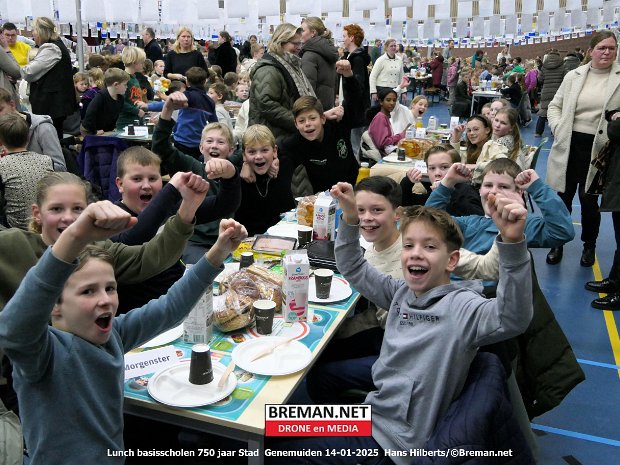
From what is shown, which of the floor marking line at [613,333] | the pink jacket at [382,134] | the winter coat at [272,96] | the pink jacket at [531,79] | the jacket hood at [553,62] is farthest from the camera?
the pink jacket at [531,79]

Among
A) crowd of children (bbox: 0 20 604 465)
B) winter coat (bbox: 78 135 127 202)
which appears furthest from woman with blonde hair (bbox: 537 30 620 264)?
winter coat (bbox: 78 135 127 202)

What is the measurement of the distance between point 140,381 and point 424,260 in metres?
1.10

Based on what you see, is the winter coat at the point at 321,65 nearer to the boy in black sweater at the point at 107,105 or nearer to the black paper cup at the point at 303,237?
the boy in black sweater at the point at 107,105

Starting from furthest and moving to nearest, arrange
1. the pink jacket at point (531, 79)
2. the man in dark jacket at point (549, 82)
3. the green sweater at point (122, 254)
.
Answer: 1. the pink jacket at point (531, 79)
2. the man in dark jacket at point (549, 82)
3. the green sweater at point (122, 254)

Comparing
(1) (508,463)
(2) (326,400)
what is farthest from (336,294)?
(1) (508,463)

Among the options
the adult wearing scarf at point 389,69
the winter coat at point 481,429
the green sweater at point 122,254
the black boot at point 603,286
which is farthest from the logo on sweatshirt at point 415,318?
the adult wearing scarf at point 389,69

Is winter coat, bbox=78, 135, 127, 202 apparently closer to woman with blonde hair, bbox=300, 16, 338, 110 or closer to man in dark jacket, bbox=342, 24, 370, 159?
woman with blonde hair, bbox=300, 16, 338, 110

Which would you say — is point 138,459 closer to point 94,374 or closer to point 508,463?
point 94,374

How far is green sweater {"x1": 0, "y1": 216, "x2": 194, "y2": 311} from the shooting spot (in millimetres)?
2143

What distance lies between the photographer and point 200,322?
217 cm

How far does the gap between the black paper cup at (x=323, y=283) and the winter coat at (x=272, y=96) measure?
2581mm

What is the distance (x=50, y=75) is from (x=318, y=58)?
3191 millimetres

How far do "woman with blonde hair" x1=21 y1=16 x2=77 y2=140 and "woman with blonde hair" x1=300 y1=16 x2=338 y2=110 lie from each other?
2872 millimetres

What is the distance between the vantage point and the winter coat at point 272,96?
16.2ft
